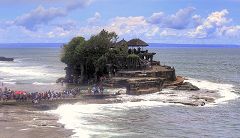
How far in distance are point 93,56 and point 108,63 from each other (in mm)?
3592

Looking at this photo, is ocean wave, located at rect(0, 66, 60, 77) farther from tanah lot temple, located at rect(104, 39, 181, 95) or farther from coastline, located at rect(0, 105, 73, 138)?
coastline, located at rect(0, 105, 73, 138)

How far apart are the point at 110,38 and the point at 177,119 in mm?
37694

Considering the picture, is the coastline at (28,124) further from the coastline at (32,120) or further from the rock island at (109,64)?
the rock island at (109,64)

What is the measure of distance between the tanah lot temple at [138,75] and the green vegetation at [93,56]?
799mm

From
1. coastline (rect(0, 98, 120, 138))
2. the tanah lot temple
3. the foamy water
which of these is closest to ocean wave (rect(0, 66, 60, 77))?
the tanah lot temple

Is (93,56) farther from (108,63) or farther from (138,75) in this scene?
(138,75)

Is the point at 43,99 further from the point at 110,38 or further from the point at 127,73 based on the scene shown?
the point at 110,38

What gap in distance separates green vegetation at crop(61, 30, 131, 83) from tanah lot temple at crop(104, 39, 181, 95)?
799mm

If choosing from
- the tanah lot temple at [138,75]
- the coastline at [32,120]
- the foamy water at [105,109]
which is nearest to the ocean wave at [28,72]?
the tanah lot temple at [138,75]

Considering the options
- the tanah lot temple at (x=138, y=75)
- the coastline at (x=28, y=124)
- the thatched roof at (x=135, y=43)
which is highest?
the thatched roof at (x=135, y=43)

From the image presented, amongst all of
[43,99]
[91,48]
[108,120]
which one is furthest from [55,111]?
[91,48]

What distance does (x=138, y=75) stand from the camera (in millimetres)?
72875

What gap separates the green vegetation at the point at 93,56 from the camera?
254 feet

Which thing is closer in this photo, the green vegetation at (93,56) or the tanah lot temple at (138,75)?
the tanah lot temple at (138,75)
